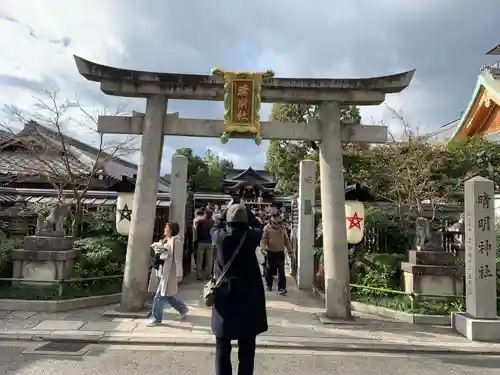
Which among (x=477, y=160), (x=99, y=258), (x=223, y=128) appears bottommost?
(x=99, y=258)

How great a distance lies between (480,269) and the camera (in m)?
7.19

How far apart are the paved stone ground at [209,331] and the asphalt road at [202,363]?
0.30 m

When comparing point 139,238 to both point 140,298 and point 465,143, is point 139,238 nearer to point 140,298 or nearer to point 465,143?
point 140,298

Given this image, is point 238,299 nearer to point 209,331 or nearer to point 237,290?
point 237,290

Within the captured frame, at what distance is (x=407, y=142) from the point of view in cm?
1766

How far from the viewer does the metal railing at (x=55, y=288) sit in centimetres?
828

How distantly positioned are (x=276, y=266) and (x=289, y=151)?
1652 cm

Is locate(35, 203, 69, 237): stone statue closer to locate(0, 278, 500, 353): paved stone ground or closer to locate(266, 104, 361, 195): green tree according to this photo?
locate(0, 278, 500, 353): paved stone ground

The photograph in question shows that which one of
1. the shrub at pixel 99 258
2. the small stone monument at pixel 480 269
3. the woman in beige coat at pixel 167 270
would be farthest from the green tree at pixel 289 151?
the woman in beige coat at pixel 167 270

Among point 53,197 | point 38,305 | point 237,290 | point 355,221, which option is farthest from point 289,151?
point 237,290

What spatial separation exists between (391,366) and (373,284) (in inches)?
162

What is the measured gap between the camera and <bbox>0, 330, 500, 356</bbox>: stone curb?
6.31 metres

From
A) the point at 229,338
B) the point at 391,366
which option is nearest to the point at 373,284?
the point at 391,366

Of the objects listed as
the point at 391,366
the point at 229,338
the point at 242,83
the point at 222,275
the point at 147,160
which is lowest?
the point at 391,366
